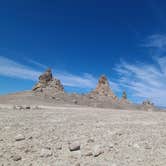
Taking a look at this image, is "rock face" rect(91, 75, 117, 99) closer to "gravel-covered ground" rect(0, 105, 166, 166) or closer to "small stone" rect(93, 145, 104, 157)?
"gravel-covered ground" rect(0, 105, 166, 166)

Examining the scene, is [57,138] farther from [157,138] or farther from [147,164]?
[157,138]

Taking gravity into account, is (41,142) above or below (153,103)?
below

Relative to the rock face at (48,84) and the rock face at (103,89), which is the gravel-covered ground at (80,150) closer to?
the rock face at (48,84)

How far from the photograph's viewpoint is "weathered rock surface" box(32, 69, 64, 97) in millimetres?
67213

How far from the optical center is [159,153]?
6301mm

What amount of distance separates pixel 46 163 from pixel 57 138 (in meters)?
2.18

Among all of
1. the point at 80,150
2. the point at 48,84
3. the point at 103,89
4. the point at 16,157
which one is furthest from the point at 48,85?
the point at 16,157

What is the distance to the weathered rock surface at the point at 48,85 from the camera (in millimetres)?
67213

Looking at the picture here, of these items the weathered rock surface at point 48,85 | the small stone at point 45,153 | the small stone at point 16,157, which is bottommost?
the small stone at point 16,157

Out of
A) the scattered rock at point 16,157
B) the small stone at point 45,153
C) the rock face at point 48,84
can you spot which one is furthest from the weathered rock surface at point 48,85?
the scattered rock at point 16,157

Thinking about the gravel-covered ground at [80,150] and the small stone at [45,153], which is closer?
the gravel-covered ground at [80,150]

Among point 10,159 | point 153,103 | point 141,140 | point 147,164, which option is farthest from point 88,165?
point 153,103

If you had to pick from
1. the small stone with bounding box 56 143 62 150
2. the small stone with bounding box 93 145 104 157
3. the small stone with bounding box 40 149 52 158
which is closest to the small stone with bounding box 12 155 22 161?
the small stone with bounding box 40 149 52 158

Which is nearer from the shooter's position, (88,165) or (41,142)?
(88,165)
